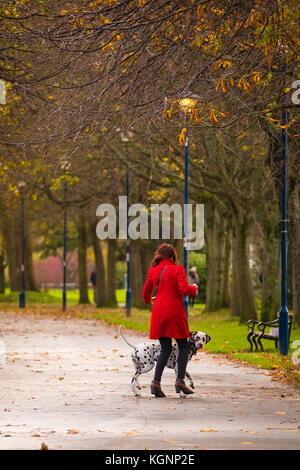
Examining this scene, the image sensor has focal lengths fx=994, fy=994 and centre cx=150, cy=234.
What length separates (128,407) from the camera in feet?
39.4

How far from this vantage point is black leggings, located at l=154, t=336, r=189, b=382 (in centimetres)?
1303

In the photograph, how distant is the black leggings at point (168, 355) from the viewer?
42.8ft

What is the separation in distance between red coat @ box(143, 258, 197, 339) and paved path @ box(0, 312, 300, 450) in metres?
0.88

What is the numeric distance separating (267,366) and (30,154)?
25.4 ft

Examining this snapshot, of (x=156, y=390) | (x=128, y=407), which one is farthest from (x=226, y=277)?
(x=128, y=407)

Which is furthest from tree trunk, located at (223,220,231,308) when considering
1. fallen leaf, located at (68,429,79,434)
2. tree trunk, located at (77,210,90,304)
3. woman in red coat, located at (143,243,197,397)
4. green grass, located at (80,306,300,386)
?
fallen leaf, located at (68,429,79,434)

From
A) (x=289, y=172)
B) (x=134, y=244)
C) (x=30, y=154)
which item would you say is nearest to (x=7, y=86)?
(x=30, y=154)

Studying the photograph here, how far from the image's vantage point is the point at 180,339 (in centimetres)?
1305

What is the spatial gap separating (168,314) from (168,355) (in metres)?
0.63

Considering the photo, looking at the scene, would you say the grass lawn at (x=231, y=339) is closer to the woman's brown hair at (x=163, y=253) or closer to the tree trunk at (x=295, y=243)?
the tree trunk at (x=295, y=243)

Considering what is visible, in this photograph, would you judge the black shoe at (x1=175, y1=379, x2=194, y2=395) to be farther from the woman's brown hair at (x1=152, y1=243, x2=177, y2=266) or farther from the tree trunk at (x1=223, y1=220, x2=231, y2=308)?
the tree trunk at (x1=223, y1=220, x2=231, y2=308)

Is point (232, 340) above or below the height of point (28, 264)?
below

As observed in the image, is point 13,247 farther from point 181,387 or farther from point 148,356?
point 181,387

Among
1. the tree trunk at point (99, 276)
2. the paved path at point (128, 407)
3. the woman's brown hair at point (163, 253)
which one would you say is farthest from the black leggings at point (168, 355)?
Result: the tree trunk at point (99, 276)
